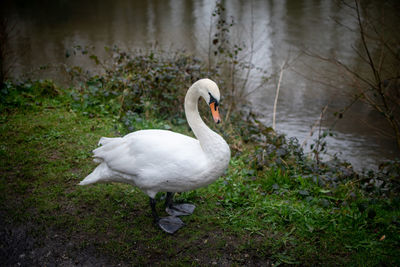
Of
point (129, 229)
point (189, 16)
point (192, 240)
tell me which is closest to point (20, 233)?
point (129, 229)

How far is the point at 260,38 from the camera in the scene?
30.9ft

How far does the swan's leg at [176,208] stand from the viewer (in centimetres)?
318

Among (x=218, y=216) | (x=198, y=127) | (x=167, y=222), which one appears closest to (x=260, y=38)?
(x=198, y=127)

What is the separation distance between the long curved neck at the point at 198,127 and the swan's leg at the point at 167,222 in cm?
74

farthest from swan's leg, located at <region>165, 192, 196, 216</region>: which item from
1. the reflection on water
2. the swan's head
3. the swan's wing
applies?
the reflection on water

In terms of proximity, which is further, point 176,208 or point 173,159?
point 176,208

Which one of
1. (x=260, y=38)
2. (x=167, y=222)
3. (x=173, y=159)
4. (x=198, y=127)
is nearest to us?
(x=173, y=159)

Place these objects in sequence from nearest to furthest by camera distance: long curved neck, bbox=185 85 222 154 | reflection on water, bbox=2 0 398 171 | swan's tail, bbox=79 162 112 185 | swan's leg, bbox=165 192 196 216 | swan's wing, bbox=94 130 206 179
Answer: swan's wing, bbox=94 130 206 179 < long curved neck, bbox=185 85 222 154 < swan's tail, bbox=79 162 112 185 < swan's leg, bbox=165 192 196 216 < reflection on water, bbox=2 0 398 171

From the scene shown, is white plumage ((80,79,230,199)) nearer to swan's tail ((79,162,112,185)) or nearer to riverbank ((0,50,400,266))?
swan's tail ((79,162,112,185))

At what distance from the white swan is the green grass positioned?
345 millimetres

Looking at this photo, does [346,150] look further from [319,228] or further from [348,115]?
[319,228]

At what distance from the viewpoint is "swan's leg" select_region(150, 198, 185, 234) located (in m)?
2.91

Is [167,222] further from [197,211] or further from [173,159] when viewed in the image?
[173,159]

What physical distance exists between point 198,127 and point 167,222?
983 mm
